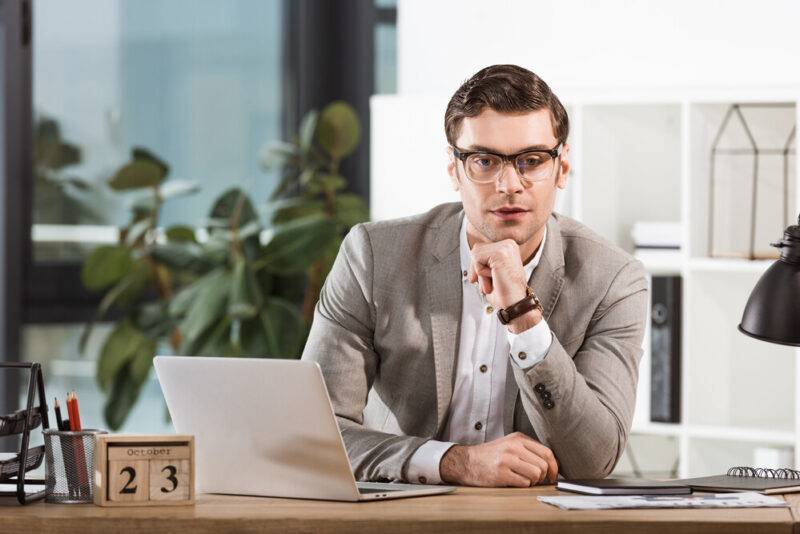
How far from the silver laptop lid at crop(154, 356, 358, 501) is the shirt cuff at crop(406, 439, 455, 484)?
0.28m

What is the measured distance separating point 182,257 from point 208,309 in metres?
0.27

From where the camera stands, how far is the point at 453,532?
4.91ft

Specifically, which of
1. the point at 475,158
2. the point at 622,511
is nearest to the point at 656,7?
the point at 475,158

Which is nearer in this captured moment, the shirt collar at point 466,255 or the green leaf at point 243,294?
the shirt collar at point 466,255

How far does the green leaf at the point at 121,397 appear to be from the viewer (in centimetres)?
376

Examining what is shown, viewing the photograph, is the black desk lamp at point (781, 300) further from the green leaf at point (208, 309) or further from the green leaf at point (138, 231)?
the green leaf at point (138, 231)

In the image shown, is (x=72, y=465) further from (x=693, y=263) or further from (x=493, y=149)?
(x=693, y=263)

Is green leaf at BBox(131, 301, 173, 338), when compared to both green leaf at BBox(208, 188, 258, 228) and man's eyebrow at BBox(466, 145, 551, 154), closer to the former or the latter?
green leaf at BBox(208, 188, 258, 228)

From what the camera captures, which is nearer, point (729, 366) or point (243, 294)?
point (729, 366)

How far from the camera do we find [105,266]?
Answer: 3.76m

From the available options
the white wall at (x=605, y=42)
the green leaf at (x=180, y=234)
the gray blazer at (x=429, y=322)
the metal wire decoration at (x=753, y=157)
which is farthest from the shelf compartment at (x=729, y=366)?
the green leaf at (x=180, y=234)

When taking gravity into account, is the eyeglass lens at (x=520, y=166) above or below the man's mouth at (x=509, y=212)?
above

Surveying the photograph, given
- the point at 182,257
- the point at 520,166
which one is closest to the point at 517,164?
the point at 520,166

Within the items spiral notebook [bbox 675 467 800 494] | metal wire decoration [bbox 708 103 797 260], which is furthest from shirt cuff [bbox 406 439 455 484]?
metal wire decoration [bbox 708 103 797 260]
